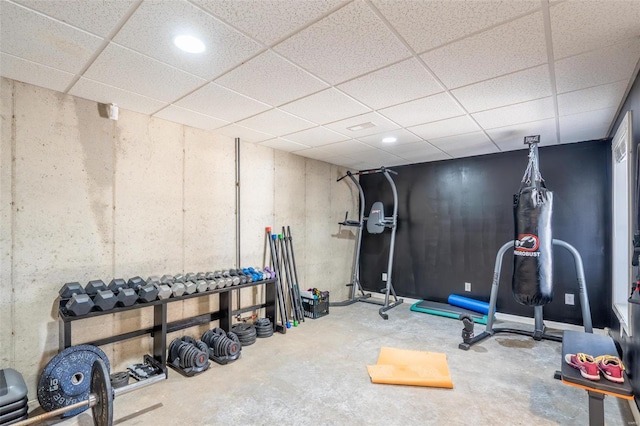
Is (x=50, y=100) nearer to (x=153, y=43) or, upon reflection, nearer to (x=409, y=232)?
(x=153, y=43)

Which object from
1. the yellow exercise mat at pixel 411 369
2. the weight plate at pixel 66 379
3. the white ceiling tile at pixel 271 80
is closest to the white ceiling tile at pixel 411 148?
the white ceiling tile at pixel 271 80

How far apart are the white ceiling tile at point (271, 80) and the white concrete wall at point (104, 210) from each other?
1.32m

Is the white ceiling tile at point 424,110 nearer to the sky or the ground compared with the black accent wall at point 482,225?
nearer to the sky

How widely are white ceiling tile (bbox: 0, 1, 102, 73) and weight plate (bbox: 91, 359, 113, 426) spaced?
1.83 metres

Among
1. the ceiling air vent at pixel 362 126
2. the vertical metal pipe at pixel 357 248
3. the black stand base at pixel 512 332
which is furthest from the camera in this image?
the vertical metal pipe at pixel 357 248

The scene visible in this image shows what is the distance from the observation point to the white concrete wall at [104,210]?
2385 millimetres

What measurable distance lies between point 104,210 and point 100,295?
82 centimetres

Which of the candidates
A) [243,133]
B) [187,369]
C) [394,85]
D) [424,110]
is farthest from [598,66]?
[187,369]

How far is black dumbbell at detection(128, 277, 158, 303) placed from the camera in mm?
2711

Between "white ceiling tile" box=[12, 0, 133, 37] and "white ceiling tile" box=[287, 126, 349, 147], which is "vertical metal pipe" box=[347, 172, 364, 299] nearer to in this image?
"white ceiling tile" box=[287, 126, 349, 147]

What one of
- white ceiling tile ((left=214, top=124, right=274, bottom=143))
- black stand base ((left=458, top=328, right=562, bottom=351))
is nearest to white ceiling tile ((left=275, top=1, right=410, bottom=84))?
white ceiling tile ((left=214, top=124, right=274, bottom=143))

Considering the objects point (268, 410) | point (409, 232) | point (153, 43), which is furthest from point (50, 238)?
point (409, 232)

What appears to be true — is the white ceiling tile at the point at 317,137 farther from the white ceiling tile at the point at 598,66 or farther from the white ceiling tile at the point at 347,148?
the white ceiling tile at the point at 598,66

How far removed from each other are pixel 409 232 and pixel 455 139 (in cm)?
211
